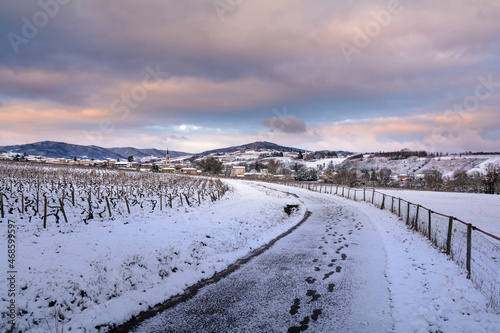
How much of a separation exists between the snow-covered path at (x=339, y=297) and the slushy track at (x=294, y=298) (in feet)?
0.06

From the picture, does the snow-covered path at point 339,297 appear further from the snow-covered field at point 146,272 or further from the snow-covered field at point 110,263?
the snow-covered field at point 110,263

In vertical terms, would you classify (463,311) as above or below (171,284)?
above

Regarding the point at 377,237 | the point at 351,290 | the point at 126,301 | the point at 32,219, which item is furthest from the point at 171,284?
the point at 377,237

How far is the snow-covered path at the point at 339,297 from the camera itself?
523cm

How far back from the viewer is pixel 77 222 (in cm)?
1182

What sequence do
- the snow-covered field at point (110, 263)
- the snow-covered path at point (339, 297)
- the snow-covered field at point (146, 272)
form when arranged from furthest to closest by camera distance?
1. the snow-covered field at point (110, 263)
2. the snow-covered field at point (146, 272)
3. the snow-covered path at point (339, 297)

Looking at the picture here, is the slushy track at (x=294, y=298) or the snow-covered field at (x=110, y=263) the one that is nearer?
the slushy track at (x=294, y=298)

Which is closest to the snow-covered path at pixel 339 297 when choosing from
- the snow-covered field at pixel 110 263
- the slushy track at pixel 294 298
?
the slushy track at pixel 294 298

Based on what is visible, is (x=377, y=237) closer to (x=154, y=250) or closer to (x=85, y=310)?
(x=154, y=250)

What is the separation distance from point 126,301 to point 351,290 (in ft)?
18.3

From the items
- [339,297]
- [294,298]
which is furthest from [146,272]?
[339,297]

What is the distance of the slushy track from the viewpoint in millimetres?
5277

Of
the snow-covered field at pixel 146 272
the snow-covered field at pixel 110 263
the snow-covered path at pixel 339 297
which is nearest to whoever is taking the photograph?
the snow-covered path at pixel 339 297

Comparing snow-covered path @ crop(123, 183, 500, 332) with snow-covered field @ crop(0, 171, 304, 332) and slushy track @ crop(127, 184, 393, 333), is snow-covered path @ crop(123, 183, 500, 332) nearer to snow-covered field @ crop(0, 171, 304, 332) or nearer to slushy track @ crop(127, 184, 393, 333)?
slushy track @ crop(127, 184, 393, 333)
